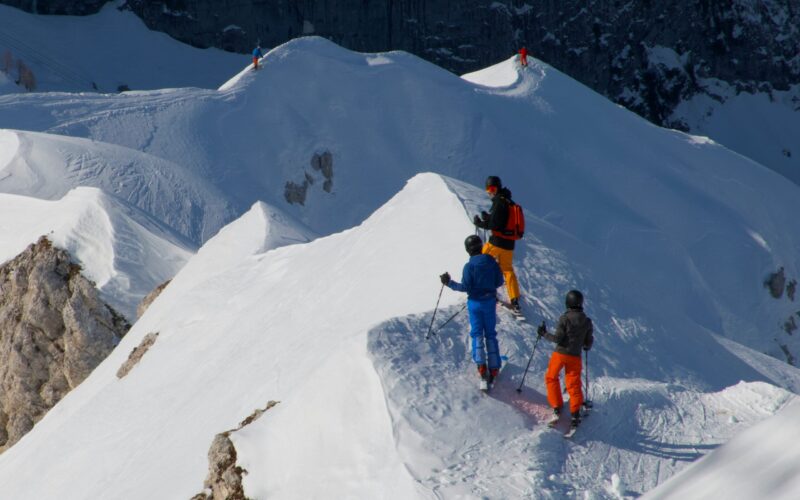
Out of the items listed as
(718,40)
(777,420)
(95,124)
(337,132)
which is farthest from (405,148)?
(718,40)

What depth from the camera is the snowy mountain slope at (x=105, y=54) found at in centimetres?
6500

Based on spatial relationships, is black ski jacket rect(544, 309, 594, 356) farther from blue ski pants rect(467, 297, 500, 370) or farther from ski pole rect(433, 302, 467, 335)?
ski pole rect(433, 302, 467, 335)

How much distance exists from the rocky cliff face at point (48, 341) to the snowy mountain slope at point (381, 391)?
149 cm

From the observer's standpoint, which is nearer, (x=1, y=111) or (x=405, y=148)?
(x=1, y=111)

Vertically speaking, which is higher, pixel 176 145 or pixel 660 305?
pixel 660 305

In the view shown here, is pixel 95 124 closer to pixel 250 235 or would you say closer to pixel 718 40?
pixel 250 235

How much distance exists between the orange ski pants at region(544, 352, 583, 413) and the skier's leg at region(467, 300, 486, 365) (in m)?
0.68

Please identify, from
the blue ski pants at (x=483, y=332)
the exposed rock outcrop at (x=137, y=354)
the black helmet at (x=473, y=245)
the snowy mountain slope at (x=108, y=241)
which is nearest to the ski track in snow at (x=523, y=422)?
the blue ski pants at (x=483, y=332)

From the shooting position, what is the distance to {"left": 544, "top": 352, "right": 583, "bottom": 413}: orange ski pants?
8352 mm

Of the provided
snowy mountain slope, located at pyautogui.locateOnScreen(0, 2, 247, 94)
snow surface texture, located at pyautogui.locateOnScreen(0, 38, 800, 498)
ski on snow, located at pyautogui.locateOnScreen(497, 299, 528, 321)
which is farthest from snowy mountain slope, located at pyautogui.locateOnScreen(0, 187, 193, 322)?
snowy mountain slope, located at pyautogui.locateOnScreen(0, 2, 247, 94)

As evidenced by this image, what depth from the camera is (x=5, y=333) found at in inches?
746

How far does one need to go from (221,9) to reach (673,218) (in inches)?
1973

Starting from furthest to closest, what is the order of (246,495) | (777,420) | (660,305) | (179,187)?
(179,187)
(660,305)
(246,495)
(777,420)

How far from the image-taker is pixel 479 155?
130 ft
